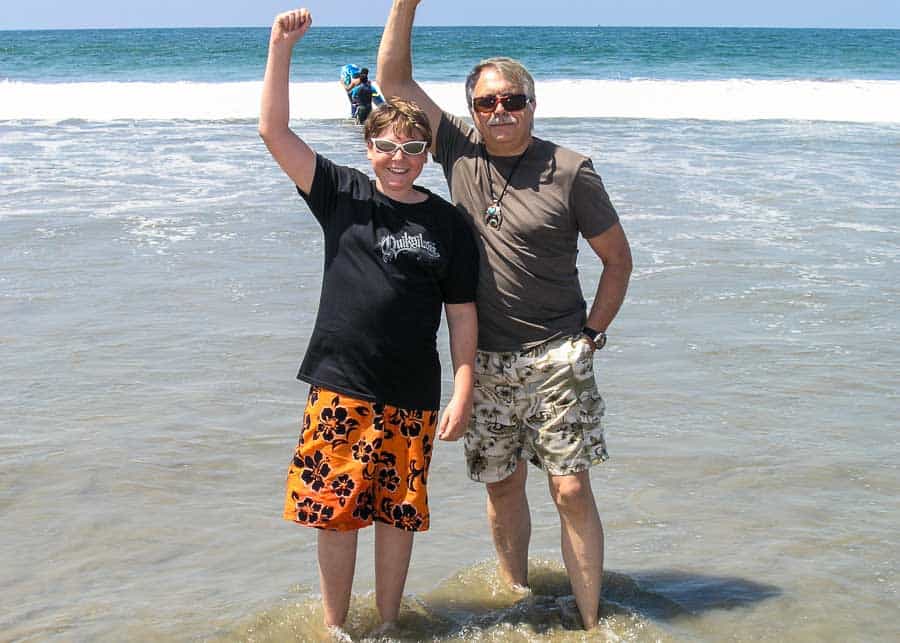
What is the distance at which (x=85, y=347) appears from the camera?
6559mm

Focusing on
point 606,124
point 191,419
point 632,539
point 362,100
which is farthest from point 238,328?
point 606,124

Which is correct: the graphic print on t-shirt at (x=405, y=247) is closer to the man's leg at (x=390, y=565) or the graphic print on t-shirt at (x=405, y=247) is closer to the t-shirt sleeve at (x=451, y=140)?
the t-shirt sleeve at (x=451, y=140)

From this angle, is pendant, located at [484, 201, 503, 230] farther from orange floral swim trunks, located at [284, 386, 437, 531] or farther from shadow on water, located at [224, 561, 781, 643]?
shadow on water, located at [224, 561, 781, 643]

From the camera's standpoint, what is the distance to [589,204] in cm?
354

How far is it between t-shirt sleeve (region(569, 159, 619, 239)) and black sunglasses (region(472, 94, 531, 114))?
28 centimetres

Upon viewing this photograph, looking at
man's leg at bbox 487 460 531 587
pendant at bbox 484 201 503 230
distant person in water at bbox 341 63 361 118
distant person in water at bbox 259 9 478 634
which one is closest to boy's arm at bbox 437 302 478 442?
distant person in water at bbox 259 9 478 634

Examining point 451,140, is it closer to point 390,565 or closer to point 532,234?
point 532,234

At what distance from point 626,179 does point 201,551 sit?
9.97 m

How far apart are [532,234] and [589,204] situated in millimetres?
210

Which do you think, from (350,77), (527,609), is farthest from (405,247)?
(350,77)

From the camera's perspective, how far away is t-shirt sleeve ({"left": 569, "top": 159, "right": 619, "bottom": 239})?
3531mm

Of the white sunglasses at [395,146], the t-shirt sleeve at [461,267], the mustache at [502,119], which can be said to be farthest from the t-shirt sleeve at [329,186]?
the mustache at [502,119]

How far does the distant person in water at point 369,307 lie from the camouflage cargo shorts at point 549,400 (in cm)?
26

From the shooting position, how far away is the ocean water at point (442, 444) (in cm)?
397
